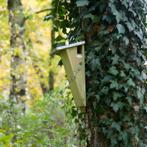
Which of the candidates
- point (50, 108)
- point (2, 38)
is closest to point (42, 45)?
point (2, 38)

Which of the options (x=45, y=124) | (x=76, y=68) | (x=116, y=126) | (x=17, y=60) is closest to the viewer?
(x=116, y=126)

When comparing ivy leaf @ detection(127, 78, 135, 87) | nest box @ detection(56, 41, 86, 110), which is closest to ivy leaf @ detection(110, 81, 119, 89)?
ivy leaf @ detection(127, 78, 135, 87)

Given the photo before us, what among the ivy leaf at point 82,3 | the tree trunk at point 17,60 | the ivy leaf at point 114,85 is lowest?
the ivy leaf at point 114,85

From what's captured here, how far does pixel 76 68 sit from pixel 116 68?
0.34 m

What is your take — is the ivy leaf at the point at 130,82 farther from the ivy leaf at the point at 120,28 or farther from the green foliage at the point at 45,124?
the green foliage at the point at 45,124

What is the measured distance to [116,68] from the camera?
136 inches

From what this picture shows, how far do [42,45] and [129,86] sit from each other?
15497 millimetres

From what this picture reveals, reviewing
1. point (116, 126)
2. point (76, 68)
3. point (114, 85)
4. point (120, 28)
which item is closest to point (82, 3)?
point (120, 28)

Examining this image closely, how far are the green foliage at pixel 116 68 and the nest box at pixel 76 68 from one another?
58 millimetres

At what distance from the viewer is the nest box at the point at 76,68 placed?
3.49m

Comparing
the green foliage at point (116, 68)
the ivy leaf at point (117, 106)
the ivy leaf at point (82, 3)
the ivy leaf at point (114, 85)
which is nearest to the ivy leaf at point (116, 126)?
the green foliage at point (116, 68)

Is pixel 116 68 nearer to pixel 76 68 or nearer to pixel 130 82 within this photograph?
pixel 130 82

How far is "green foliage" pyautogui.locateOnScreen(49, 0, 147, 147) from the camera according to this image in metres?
3.42

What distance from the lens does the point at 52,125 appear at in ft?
19.9
